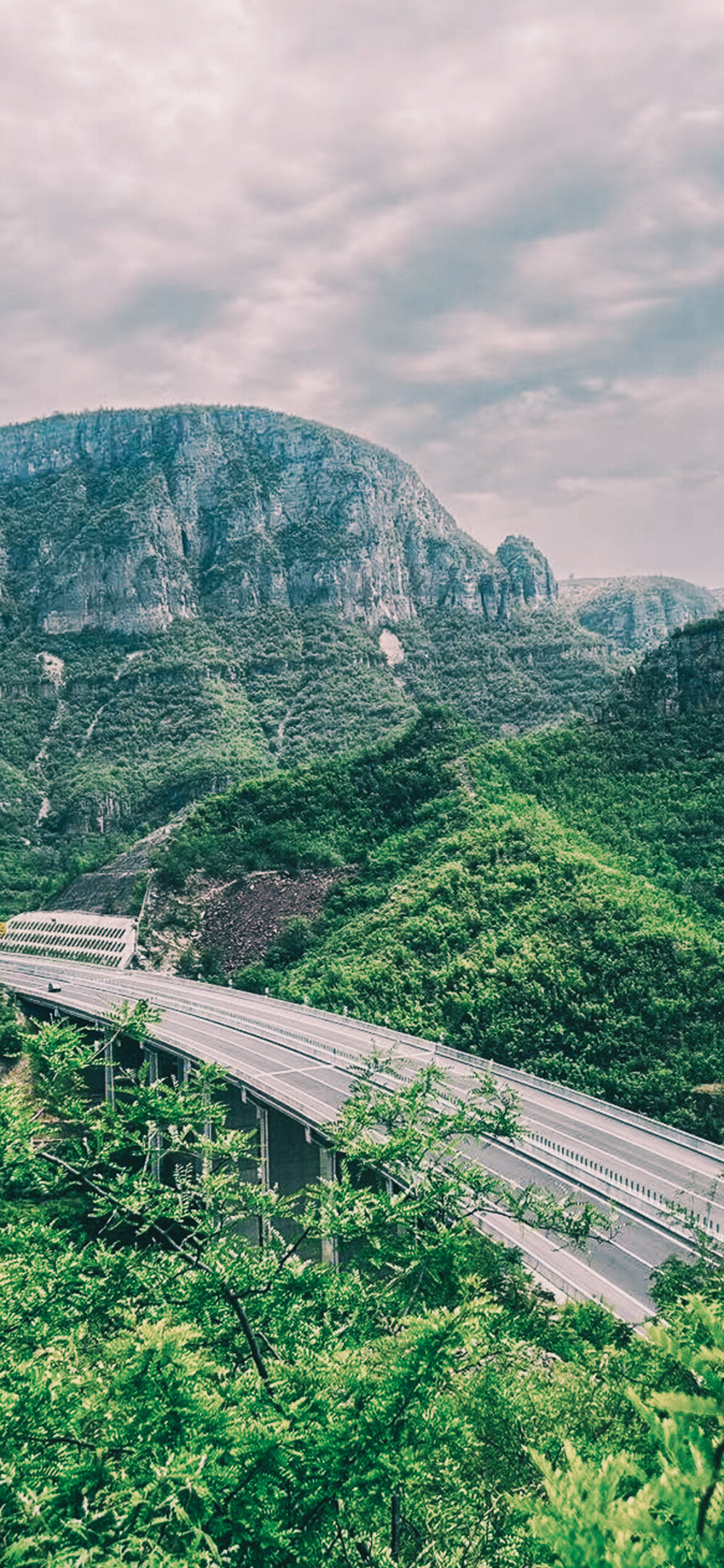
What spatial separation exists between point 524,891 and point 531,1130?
82.3 ft

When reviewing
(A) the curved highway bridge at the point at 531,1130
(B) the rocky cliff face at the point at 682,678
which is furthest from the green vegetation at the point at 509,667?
(A) the curved highway bridge at the point at 531,1130

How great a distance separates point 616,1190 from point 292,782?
62638 millimetres

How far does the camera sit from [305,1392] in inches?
379

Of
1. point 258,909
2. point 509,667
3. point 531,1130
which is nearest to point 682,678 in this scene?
point 258,909

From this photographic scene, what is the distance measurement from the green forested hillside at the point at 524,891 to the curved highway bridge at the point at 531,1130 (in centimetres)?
335

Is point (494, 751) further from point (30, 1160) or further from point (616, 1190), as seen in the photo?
point (30, 1160)

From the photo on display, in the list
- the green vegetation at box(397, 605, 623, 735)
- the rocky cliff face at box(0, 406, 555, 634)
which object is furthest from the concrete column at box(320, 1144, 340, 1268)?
the rocky cliff face at box(0, 406, 555, 634)

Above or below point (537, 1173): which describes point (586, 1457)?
above

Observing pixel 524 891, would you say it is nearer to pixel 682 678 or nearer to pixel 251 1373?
pixel 682 678

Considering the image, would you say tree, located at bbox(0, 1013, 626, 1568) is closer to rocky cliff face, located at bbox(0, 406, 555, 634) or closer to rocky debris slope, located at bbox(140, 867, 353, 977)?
rocky debris slope, located at bbox(140, 867, 353, 977)

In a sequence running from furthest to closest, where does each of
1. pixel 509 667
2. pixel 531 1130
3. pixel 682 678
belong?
pixel 509 667 → pixel 682 678 → pixel 531 1130

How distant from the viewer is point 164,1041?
49.8 m

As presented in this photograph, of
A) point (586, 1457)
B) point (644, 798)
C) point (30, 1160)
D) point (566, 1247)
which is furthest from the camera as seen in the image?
point (644, 798)

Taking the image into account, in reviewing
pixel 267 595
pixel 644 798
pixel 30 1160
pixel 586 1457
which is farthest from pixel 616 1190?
pixel 267 595
